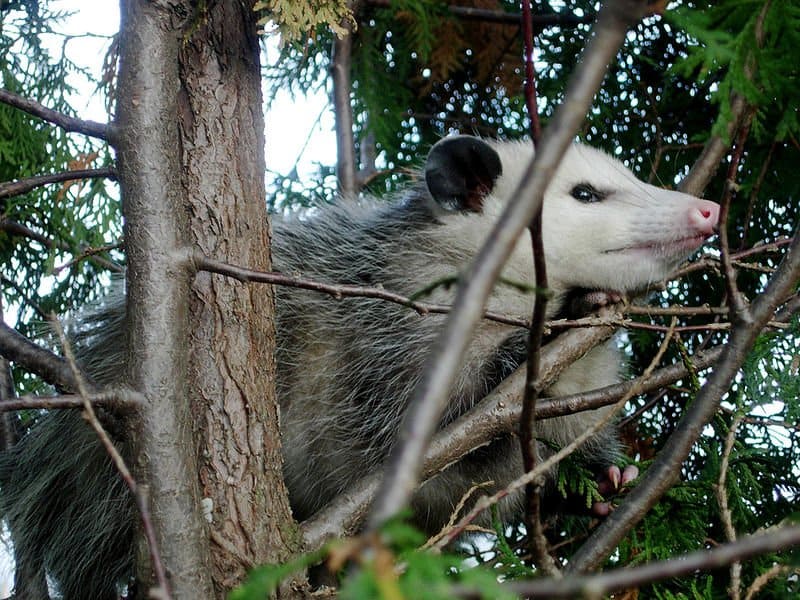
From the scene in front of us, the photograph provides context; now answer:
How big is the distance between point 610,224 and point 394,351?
0.63 m

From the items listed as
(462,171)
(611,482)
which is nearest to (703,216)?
(462,171)

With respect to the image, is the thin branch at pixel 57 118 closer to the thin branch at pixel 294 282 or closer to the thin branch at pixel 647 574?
the thin branch at pixel 294 282

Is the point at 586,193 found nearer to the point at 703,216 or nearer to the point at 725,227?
the point at 703,216

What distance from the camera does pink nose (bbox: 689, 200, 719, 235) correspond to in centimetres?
211

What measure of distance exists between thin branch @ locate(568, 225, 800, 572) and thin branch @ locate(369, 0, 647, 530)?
0.72m

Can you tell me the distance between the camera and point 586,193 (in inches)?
94.3

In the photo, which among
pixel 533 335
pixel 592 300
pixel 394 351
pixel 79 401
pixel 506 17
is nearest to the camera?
pixel 533 335

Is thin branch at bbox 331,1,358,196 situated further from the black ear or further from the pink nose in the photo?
the pink nose

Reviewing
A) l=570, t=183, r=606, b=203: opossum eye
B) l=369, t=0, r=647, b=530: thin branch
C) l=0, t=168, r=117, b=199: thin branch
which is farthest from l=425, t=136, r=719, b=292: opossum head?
l=369, t=0, r=647, b=530: thin branch

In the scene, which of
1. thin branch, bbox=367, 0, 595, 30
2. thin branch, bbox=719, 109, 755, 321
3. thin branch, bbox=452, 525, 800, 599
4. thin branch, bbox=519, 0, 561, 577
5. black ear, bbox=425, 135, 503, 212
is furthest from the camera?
thin branch, bbox=367, 0, 595, 30

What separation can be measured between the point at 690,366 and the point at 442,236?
0.88m

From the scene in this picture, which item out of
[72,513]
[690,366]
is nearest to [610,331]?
[690,366]

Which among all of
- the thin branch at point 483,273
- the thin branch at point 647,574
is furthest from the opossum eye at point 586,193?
the thin branch at point 647,574

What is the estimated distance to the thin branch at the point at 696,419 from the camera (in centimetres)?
146
